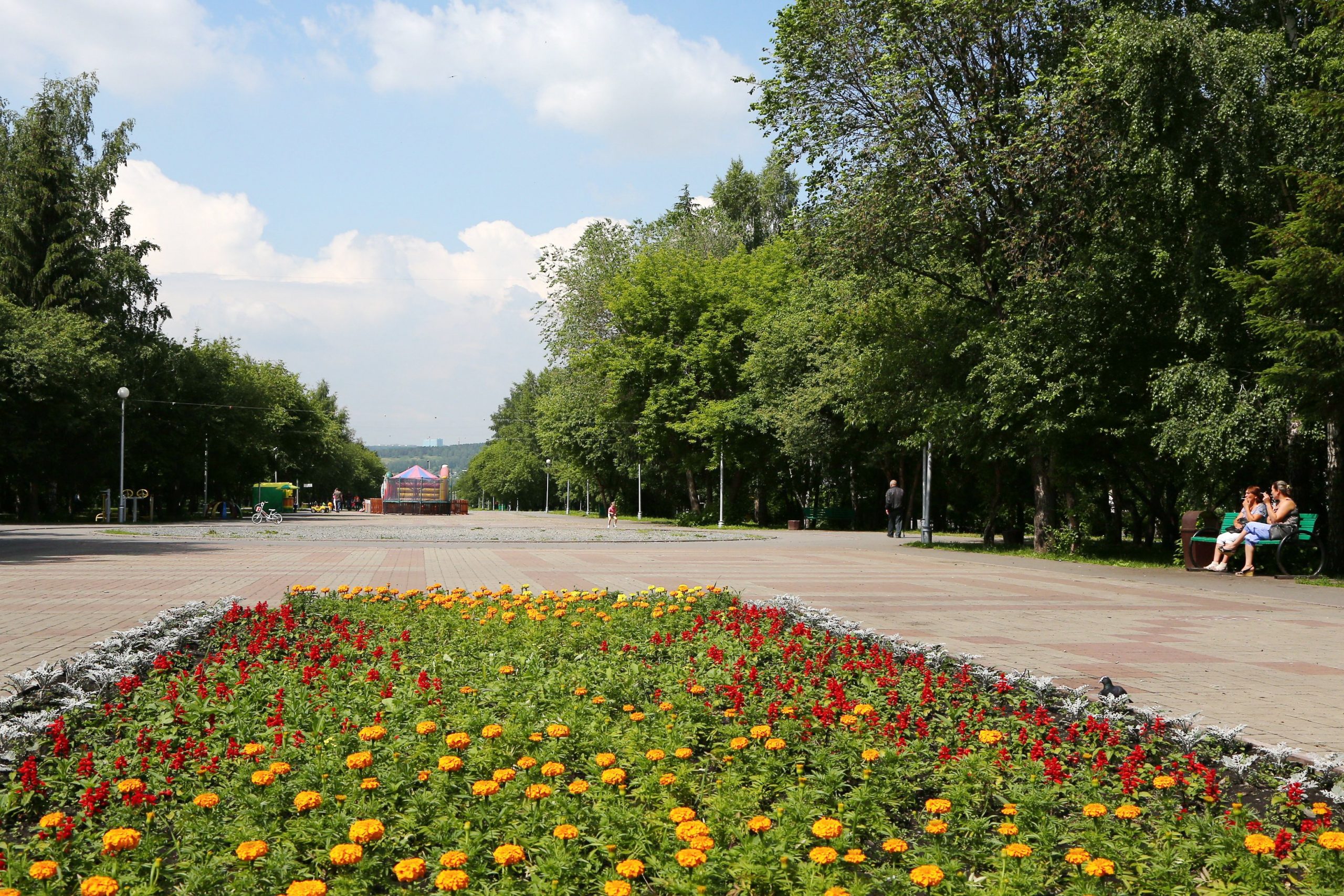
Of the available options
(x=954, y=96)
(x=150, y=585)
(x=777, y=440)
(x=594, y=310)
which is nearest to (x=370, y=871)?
(x=150, y=585)

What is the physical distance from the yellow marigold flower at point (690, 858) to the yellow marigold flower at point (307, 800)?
1256 mm

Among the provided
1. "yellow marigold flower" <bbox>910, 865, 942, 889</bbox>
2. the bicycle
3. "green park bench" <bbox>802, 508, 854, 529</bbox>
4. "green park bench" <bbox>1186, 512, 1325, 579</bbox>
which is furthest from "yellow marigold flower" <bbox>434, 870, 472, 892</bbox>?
the bicycle

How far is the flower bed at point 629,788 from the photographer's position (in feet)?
10.0

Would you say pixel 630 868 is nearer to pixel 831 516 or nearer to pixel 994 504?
pixel 994 504

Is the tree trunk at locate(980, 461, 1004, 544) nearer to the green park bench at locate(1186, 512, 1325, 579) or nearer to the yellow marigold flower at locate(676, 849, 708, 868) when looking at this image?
the green park bench at locate(1186, 512, 1325, 579)

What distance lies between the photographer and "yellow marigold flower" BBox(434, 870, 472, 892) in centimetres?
260

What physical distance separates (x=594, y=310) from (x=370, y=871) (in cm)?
4672

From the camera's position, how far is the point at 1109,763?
4527 millimetres

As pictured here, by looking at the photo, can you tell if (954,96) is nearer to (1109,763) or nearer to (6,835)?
(1109,763)

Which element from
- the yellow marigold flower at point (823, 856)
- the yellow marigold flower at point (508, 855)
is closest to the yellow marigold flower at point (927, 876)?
the yellow marigold flower at point (823, 856)

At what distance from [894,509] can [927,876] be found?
28673 mm

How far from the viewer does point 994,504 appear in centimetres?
2609

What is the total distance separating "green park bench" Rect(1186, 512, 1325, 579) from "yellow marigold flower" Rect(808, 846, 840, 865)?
14.9m

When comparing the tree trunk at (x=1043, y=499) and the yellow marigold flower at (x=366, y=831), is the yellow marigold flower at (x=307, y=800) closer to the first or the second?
the yellow marigold flower at (x=366, y=831)
